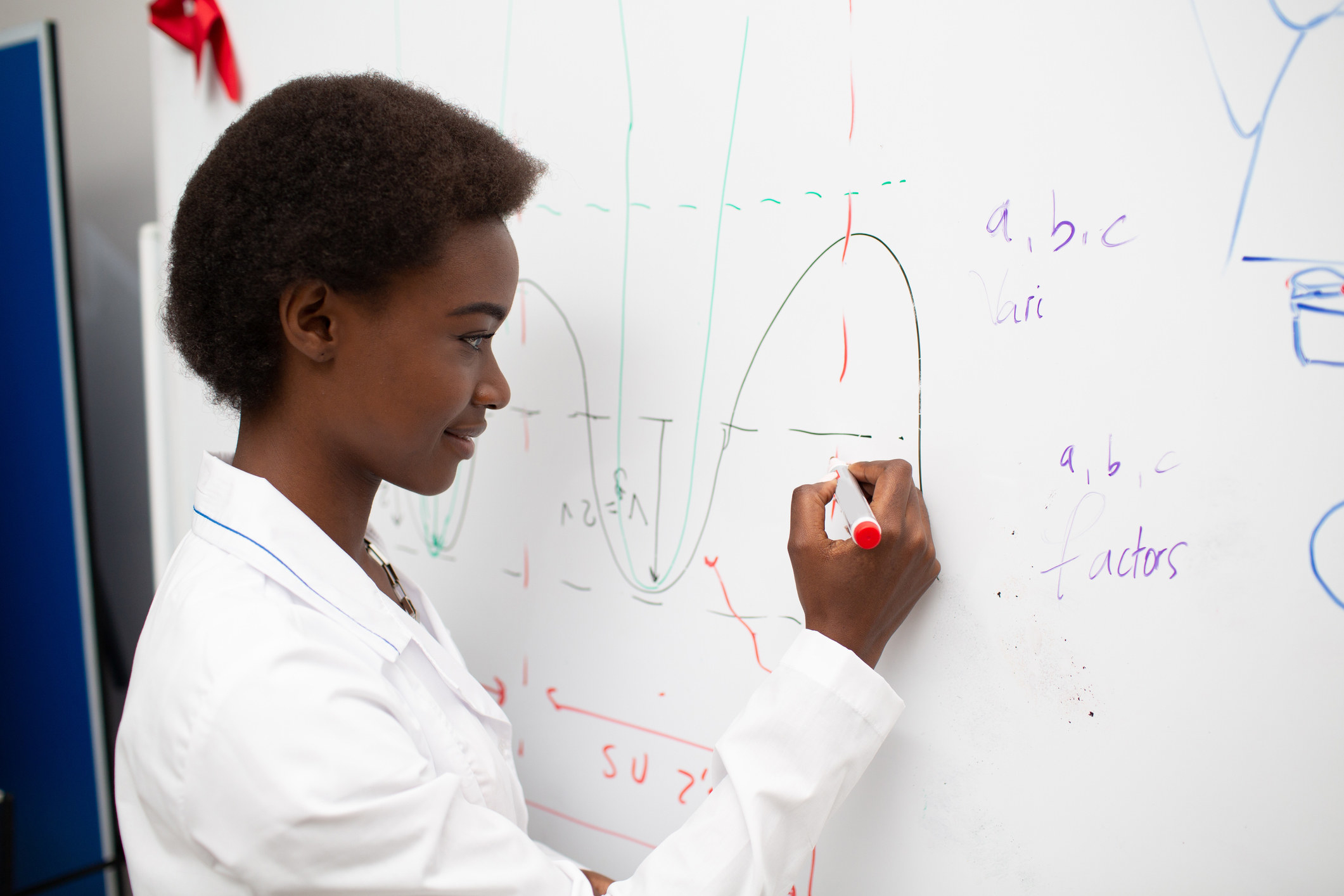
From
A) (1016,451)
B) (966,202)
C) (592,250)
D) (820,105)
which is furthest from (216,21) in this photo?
(1016,451)

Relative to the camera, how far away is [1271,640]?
18.4 inches

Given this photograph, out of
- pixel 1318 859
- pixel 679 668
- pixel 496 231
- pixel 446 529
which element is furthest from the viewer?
pixel 446 529

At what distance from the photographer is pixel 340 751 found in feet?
1.43

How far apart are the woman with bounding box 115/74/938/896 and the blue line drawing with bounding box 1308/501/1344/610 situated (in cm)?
21

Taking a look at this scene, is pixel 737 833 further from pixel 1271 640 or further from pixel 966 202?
pixel 966 202

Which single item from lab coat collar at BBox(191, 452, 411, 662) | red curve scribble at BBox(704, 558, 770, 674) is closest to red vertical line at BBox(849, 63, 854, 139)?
red curve scribble at BBox(704, 558, 770, 674)

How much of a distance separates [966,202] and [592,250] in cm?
33

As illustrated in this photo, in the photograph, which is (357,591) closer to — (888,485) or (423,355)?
(423,355)

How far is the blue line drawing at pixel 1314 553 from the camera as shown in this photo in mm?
446

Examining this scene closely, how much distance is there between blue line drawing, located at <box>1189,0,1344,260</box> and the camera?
1.44ft

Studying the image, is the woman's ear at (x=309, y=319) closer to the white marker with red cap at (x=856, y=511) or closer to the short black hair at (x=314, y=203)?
the short black hair at (x=314, y=203)

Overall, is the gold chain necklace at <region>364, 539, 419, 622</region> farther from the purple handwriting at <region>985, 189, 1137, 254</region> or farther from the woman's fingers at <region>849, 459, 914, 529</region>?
the purple handwriting at <region>985, 189, 1137, 254</region>

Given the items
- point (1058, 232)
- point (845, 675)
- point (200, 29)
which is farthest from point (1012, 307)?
point (200, 29)

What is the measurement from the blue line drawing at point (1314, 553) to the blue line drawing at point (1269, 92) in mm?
150
